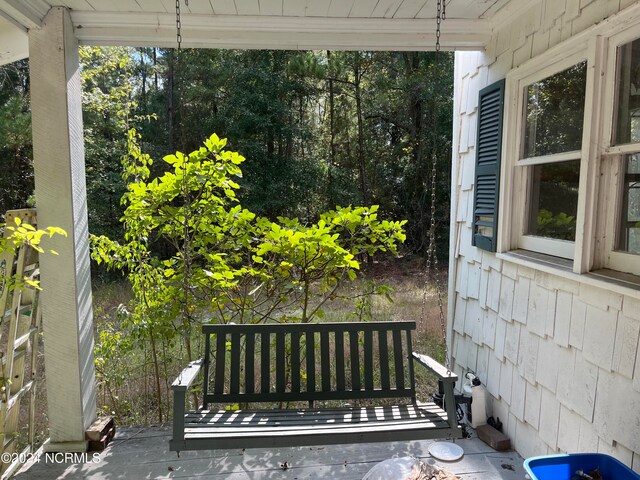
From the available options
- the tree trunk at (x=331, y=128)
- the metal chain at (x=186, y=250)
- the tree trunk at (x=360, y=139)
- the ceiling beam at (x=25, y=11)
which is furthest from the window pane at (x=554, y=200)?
the tree trunk at (x=360, y=139)

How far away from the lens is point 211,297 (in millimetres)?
2715

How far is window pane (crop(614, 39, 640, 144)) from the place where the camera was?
1.56 meters

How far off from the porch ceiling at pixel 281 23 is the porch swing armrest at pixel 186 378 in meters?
1.78

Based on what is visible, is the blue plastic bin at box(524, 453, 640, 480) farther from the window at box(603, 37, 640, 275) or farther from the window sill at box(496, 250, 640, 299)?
the window at box(603, 37, 640, 275)

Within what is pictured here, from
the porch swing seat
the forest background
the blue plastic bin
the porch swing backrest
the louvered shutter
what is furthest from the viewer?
the forest background

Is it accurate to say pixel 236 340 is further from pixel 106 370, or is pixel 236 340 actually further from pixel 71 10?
pixel 71 10

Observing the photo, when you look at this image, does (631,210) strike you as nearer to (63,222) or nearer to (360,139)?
(63,222)

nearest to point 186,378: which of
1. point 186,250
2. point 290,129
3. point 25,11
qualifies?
point 186,250

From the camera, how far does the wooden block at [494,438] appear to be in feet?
7.62

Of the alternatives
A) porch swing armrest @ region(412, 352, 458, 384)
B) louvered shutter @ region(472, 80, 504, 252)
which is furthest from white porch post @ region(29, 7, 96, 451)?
louvered shutter @ region(472, 80, 504, 252)

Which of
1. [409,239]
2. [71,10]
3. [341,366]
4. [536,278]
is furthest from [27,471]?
[409,239]

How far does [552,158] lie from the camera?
6.77 feet

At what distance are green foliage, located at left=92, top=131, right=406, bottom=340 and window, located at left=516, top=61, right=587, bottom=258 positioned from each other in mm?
846

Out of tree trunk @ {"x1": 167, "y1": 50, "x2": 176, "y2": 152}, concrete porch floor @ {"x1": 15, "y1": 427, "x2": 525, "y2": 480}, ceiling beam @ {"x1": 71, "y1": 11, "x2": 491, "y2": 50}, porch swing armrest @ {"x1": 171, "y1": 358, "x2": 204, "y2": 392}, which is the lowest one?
concrete porch floor @ {"x1": 15, "y1": 427, "x2": 525, "y2": 480}
